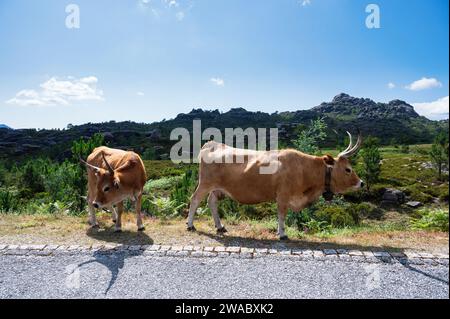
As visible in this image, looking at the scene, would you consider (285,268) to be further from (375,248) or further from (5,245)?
(5,245)

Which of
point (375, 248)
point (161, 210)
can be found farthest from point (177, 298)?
point (161, 210)

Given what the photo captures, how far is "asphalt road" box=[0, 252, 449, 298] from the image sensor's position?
6.44 meters

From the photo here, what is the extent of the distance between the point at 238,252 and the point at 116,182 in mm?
3845

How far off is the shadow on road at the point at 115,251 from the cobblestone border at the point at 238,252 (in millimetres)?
56

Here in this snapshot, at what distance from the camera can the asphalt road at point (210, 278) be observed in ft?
21.1

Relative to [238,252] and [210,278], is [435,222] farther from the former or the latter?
[210,278]

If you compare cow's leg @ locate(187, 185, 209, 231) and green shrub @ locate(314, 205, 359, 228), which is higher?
cow's leg @ locate(187, 185, 209, 231)

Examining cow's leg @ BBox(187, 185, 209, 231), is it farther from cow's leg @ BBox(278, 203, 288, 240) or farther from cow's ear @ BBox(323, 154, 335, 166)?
cow's ear @ BBox(323, 154, 335, 166)

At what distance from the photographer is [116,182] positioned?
32.4 feet

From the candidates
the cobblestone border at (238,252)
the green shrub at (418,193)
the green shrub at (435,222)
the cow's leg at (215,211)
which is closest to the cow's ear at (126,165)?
the cobblestone border at (238,252)

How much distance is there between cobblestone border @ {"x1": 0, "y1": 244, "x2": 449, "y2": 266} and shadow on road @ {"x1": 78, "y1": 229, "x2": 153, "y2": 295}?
56mm

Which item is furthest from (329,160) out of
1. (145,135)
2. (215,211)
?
(145,135)

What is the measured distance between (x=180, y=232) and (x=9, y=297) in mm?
4905

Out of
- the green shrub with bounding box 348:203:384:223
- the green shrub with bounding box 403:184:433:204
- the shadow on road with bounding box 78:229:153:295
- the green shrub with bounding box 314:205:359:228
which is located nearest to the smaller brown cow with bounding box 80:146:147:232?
the shadow on road with bounding box 78:229:153:295
